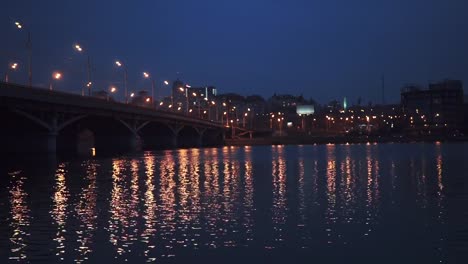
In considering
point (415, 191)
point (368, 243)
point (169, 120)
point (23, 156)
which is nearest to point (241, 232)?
point (368, 243)

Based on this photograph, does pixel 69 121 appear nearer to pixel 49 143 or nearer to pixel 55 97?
pixel 49 143

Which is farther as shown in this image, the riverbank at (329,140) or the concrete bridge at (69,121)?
the riverbank at (329,140)

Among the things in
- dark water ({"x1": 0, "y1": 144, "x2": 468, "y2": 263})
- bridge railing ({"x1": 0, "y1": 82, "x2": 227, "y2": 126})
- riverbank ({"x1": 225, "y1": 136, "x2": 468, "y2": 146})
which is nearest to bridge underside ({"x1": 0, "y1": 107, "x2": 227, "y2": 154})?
bridge railing ({"x1": 0, "y1": 82, "x2": 227, "y2": 126})

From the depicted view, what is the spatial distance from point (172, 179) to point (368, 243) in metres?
27.9

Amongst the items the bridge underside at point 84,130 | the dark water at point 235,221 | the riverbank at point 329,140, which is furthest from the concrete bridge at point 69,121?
the dark water at point 235,221

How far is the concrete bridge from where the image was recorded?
253ft

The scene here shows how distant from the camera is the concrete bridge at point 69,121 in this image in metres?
77.2

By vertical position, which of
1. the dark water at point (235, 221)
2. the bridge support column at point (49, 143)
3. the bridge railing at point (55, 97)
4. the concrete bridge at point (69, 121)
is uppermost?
the bridge railing at point (55, 97)

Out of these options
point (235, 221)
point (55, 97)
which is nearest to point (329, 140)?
point (55, 97)

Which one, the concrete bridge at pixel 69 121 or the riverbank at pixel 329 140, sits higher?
the concrete bridge at pixel 69 121

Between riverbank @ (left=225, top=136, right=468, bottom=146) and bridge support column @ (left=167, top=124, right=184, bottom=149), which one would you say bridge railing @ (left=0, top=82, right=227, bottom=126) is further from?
riverbank @ (left=225, top=136, right=468, bottom=146)

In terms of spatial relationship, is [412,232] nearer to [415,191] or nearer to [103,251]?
[103,251]

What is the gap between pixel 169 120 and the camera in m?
135

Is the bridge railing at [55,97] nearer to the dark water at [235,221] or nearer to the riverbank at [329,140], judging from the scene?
the dark water at [235,221]
